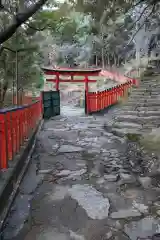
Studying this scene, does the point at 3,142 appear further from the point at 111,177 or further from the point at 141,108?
the point at 141,108

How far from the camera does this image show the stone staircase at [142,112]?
786 cm

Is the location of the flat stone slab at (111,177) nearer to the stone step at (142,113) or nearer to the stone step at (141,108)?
the stone step at (142,113)

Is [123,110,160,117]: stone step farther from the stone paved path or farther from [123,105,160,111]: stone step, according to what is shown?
the stone paved path

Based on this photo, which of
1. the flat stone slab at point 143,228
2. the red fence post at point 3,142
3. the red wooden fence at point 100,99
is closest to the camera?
the flat stone slab at point 143,228

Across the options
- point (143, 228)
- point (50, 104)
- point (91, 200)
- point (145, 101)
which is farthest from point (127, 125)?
point (50, 104)

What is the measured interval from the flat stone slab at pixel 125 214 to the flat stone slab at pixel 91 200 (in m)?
0.12

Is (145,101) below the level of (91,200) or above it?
above

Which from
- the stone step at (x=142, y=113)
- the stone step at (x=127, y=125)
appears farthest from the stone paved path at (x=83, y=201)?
the stone step at (x=142, y=113)

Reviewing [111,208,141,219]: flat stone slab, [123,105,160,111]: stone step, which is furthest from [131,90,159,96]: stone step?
[111,208,141,219]: flat stone slab

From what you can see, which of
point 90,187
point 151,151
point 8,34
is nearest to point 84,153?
point 151,151

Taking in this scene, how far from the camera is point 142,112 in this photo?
26.9 ft

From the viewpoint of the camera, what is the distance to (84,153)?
23.1 ft

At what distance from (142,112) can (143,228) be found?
208 inches

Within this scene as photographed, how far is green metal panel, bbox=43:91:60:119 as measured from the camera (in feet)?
50.1
